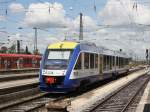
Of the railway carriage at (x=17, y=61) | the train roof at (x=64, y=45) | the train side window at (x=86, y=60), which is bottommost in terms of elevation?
the railway carriage at (x=17, y=61)

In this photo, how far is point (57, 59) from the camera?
2398 centimetres

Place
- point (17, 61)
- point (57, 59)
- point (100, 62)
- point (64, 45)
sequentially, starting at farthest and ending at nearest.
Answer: point (17, 61) < point (100, 62) < point (64, 45) < point (57, 59)

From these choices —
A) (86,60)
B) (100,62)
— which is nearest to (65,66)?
(86,60)

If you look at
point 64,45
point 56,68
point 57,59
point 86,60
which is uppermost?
point 64,45

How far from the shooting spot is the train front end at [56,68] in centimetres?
2295

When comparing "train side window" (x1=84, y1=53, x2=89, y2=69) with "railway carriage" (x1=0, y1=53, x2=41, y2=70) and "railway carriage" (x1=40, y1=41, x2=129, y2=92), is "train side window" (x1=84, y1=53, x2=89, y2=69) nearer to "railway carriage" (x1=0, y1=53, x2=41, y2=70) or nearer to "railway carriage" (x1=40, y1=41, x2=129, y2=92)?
"railway carriage" (x1=40, y1=41, x2=129, y2=92)

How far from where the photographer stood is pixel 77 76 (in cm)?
2417

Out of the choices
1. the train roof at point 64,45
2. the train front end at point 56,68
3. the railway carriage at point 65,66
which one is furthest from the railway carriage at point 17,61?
the train front end at point 56,68

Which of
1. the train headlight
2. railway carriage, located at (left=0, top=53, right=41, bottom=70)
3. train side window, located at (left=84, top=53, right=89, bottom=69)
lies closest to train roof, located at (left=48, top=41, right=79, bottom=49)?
train side window, located at (left=84, top=53, right=89, bottom=69)

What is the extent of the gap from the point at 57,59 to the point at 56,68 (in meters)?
0.79

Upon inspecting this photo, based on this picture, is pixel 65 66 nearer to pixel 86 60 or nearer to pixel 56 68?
pixel 56 68

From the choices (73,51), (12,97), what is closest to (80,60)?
(73,51)

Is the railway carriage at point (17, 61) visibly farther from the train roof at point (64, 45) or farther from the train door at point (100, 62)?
the train roof at point (64, 45)

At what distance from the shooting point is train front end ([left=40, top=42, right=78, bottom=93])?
22953mm
